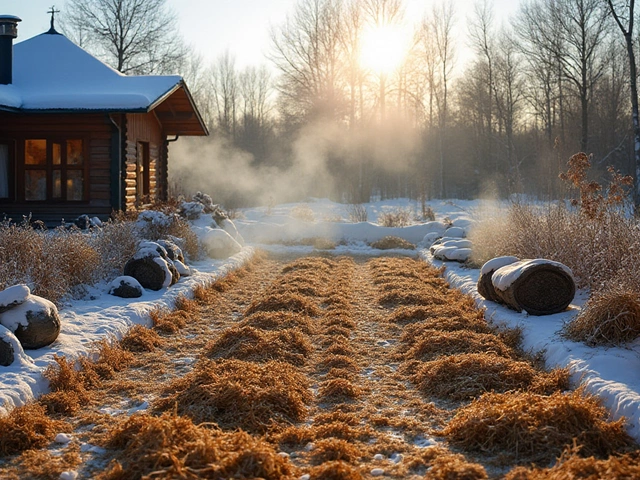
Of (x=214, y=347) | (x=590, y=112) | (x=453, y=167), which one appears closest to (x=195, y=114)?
(x=214, y=347)

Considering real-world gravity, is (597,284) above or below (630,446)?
above

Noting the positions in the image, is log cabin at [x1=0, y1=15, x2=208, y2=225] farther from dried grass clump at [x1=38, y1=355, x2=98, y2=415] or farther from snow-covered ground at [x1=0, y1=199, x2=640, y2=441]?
dried grass clump at [x1=38, y1=355, x2=98, y2=415]

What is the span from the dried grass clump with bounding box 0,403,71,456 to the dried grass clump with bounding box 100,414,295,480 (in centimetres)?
62

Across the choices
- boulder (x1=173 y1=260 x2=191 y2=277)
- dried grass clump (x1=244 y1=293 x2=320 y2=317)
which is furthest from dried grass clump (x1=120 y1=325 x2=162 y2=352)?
boulder (x1=173 y1=260 x2=191 y2=277)

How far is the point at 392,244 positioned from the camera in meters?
19.3

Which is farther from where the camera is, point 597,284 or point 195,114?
point 195,114

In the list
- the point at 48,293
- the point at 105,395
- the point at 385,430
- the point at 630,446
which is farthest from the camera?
the point at 48,293

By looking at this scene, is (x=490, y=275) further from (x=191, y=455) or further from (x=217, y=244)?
(x=217, y=244)

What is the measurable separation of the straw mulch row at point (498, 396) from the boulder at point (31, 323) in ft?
12.1

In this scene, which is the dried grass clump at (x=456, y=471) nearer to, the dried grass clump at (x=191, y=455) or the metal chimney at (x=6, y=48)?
the dried grass clump at (x=191, y=455)

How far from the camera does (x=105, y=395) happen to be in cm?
618

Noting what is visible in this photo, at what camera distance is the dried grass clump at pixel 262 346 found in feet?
23.5

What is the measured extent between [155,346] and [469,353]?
3.65 meters

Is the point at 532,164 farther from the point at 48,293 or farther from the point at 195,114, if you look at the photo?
the point at 48,293
